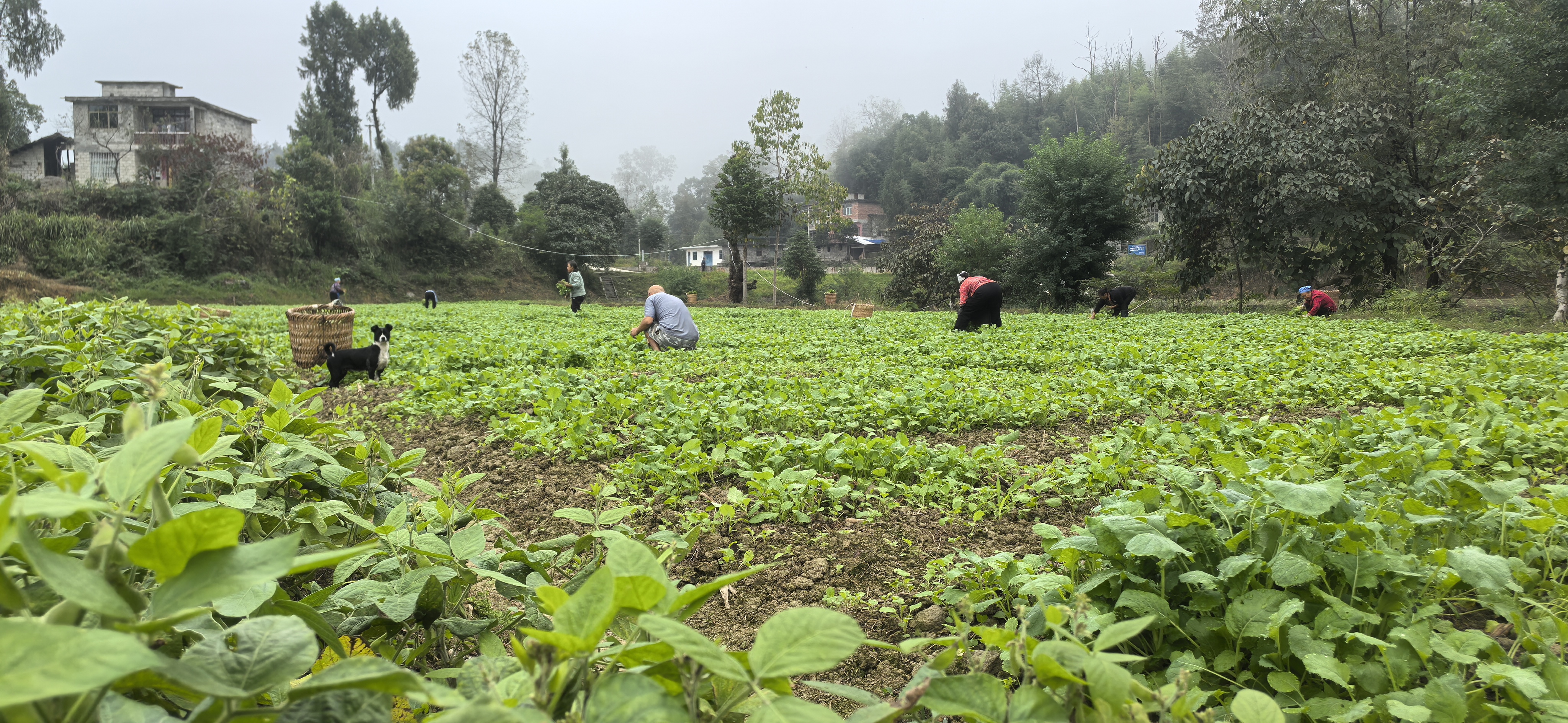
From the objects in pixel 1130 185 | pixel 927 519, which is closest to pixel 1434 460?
pixel 927 519

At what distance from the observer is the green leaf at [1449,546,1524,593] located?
4.93 feet

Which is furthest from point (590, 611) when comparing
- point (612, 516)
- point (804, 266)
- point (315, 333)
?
point (804, 266)

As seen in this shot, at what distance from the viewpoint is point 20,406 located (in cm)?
100

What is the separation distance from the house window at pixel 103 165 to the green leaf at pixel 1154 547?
153 feet

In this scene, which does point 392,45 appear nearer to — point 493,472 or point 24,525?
point 493,472

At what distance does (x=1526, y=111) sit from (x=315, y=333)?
20.2 meters

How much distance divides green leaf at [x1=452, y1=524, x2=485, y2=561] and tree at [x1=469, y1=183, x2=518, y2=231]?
129 ft

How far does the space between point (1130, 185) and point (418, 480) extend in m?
23.8

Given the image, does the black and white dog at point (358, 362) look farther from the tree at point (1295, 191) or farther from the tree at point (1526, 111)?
the tree at point (1295, 191)

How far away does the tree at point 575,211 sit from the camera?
118ft

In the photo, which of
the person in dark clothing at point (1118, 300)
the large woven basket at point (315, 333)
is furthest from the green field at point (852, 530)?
the person in dark clothing at point (1118, 300)

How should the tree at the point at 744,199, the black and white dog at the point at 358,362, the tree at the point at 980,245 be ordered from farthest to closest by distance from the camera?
the tree at the point at 744,199, the tree at the point at 980,245, the black and white dog at the point at 358,362

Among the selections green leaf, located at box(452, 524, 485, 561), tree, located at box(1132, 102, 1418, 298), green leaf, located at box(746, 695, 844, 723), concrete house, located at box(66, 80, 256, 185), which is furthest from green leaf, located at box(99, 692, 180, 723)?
concrete house, located at box(66, 80, 256, 185)

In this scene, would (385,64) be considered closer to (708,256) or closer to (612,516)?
(708,256)
